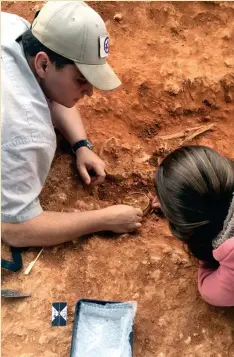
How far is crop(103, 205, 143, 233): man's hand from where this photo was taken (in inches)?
98.1

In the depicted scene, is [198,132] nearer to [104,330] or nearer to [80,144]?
[80,144]

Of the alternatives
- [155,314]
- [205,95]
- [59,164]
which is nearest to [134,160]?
[59,164]

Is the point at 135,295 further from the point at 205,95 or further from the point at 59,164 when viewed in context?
the point at 205,95

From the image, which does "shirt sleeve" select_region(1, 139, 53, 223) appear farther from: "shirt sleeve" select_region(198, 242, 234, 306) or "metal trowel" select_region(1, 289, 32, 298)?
"shirt sleeve" select_region(198, 242, 234, 306)

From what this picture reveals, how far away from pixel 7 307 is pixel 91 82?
3.81 ft

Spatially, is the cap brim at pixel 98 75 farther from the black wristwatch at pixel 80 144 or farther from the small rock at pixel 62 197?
the small rock at pixel 62 197

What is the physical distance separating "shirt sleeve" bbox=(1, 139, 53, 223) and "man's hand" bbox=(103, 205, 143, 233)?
389 millimetres

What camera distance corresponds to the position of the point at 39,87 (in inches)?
86.9

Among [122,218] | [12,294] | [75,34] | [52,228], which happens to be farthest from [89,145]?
[12,294]

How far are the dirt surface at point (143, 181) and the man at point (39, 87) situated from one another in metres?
0.24

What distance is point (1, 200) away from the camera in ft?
7.22

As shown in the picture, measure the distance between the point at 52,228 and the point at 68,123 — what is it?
0.70 m

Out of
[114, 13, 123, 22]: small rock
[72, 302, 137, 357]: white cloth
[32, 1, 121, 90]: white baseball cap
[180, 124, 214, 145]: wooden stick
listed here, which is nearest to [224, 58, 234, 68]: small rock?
[180, 124, 214, 145]: wooden stick

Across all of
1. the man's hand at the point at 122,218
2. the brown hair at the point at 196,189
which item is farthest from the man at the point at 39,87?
the brown hair at the point at 196,189
